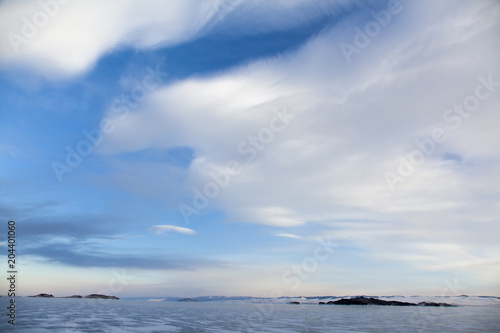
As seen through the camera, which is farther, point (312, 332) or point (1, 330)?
point (312, 332)

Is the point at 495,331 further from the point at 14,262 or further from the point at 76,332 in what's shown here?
the point at 14,262

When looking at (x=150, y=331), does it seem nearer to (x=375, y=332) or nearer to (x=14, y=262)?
(x=14, y=262)

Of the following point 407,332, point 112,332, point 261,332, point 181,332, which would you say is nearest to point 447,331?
point 407,332

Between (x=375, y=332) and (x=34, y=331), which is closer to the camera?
(x=34, y=331)

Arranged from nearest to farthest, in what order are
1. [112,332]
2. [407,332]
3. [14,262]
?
[14,262]
[112,332]
[407,332]

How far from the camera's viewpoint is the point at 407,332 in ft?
127

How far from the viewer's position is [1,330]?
3291 cm

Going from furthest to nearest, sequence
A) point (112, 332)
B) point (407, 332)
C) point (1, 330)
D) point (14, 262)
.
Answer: point (407, 332) < point (112, 332) < point (1, 330) < point (14, 262)

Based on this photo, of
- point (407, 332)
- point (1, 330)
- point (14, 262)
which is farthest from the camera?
point (407, 332)

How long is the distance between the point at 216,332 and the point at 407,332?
22.5 metres

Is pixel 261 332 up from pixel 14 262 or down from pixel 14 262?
down

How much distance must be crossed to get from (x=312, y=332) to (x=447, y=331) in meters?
16.6

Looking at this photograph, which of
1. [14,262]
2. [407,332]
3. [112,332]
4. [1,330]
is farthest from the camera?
[407,332]

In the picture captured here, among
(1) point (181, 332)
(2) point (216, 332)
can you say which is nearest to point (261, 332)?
(2) point (216, 332)
